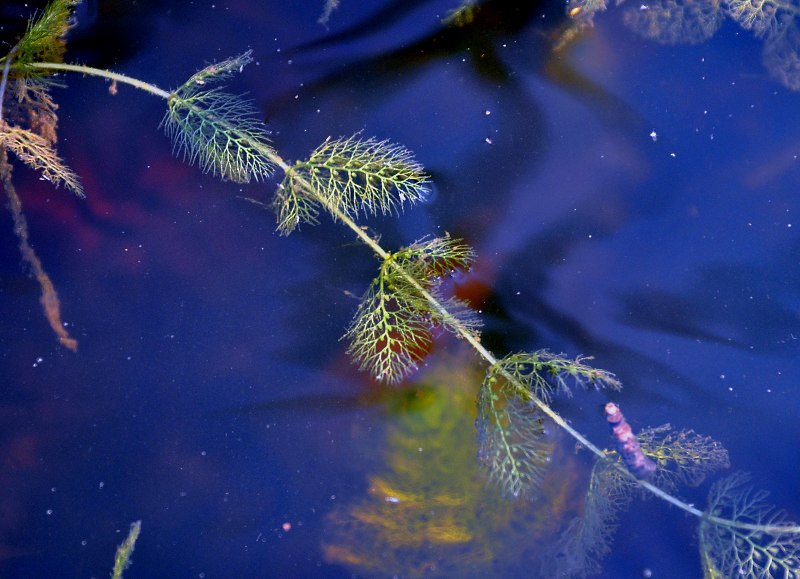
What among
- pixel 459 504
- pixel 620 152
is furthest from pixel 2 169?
pixel 620 152

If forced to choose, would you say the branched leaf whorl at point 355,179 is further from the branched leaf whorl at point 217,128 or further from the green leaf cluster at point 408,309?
the green leaf cluster at point 408,309

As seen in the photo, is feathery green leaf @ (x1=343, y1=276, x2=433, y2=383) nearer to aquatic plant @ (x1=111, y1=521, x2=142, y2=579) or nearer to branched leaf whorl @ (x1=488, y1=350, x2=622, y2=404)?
branched leaf whorl @ (x1=488, y1=350, x2=622, y2=404)

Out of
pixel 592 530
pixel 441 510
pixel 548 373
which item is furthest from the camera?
pixel 441 510

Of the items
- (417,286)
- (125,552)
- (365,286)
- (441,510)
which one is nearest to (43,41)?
(365,286)

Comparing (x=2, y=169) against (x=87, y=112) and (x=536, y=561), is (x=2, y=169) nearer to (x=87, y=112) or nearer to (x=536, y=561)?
(x=87, y=112)

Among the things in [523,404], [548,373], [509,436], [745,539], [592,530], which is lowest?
[592,530]

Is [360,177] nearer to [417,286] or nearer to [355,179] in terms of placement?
[355,179]

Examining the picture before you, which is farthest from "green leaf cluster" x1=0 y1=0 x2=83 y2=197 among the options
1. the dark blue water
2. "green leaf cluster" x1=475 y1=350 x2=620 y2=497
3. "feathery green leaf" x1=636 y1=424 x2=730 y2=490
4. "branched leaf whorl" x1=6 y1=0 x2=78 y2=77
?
"feathery green leaf" x1=636 y1=424 x2=730 y2=490
